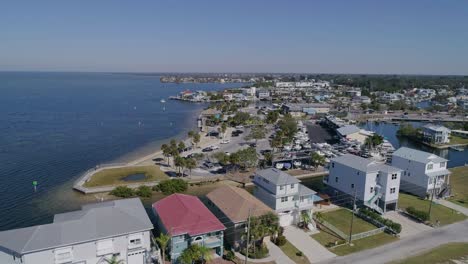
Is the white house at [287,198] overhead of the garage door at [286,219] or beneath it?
overhead

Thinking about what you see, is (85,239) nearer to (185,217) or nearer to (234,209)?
(185,217)

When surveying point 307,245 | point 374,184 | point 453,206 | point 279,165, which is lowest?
point 453,206

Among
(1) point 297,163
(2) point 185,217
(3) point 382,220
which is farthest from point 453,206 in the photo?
(2) point 185,217

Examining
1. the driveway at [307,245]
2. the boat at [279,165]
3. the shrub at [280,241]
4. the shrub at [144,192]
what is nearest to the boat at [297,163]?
the boat at [279,165]

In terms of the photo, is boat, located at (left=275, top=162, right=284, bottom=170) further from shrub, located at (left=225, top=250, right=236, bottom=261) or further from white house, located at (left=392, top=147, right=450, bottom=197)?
shrub, located at (left=225, top=250, right=236, bottom=261)

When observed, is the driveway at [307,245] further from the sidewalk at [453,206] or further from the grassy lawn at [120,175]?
the grassy lawn at [120,175]

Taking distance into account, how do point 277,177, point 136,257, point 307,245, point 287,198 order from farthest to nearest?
point 277,177 < point 287,198 < point 307,245 < point 136,257

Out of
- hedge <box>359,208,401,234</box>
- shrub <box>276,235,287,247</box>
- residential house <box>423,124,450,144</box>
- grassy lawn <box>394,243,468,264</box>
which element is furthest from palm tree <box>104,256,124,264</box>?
residential house <box>423,124,450,144</box>
